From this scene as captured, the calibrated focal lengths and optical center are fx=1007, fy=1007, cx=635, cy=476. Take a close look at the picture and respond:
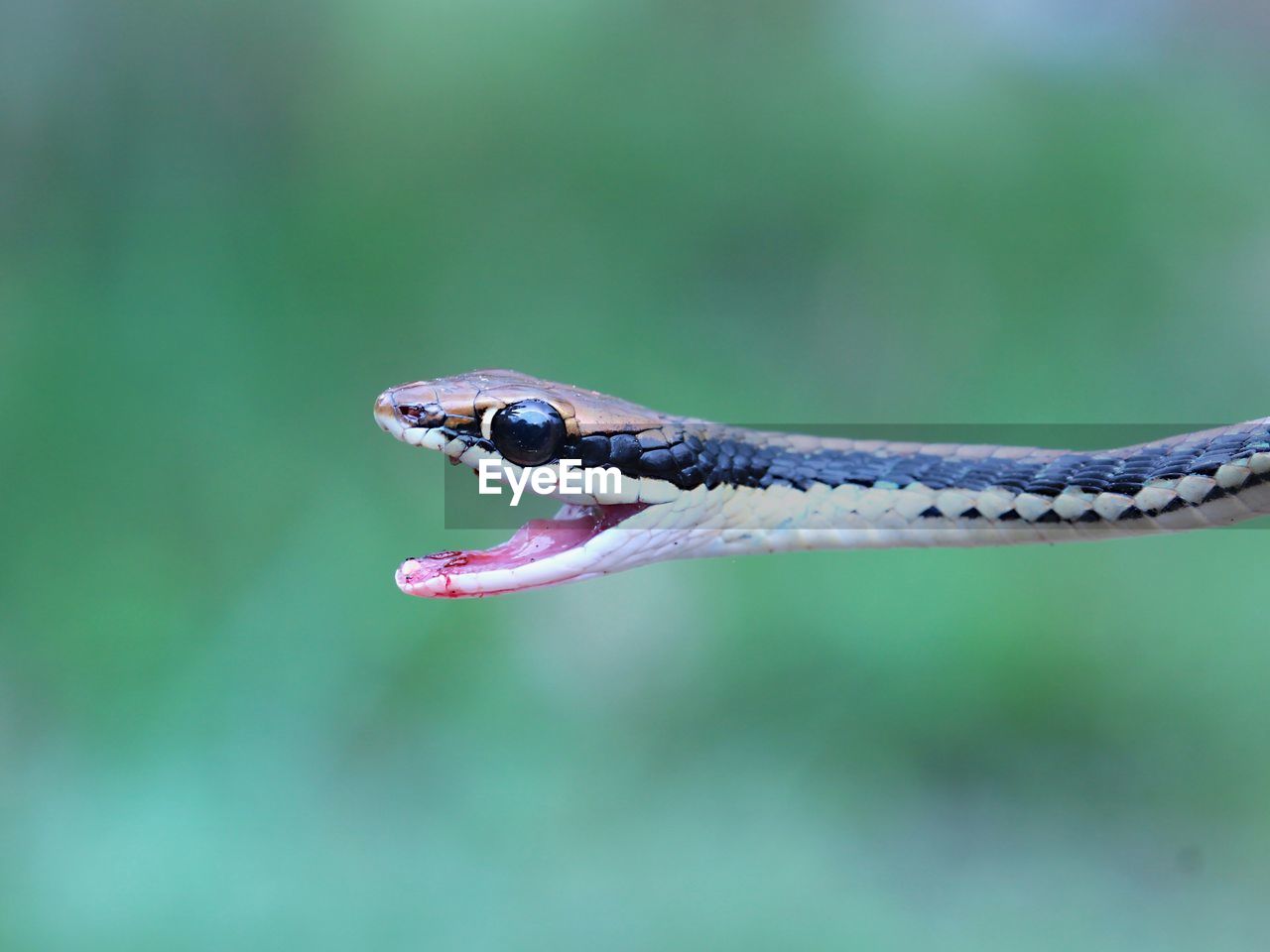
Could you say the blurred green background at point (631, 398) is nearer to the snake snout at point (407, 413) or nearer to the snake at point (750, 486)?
the snake at point (750, 486)

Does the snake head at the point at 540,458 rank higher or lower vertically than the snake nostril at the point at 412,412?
lower

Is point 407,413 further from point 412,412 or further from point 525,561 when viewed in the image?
point 525,561

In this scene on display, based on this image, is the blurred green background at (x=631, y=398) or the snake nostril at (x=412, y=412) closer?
the snake nostril at (x=412, y=412)

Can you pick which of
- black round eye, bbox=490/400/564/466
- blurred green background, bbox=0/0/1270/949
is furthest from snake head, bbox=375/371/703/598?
blurred green background, bbox=0/0/1270/949

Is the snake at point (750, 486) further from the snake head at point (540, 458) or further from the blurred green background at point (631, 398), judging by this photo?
the blurred green background at point (631, 398)

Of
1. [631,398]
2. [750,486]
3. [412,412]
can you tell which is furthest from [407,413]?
[631,398]

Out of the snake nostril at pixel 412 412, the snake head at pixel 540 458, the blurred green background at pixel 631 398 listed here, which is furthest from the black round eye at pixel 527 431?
the blurred green background at pixel 631 398

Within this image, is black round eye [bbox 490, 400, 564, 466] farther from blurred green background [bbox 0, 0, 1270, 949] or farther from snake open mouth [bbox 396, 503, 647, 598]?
blurred green background [bbox 0, 0, 1270, 949]
